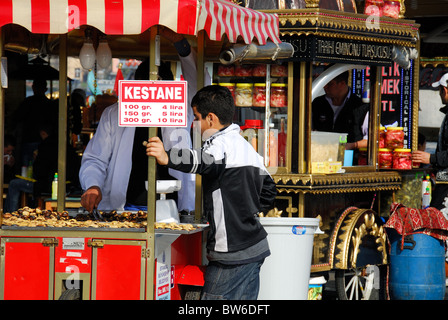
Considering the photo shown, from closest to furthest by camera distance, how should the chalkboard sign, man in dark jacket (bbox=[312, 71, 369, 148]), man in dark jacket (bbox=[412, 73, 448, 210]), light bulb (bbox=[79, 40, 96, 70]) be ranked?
light bulb (bbox=[79, 40, 96, 70]) → man in dark jacket (bbox=[312, 71, 369, 148]) → man in dark jacket (bbox=[412, 73, 448, 210]) → the chalkboard sign

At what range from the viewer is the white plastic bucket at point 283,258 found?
6.05 meters

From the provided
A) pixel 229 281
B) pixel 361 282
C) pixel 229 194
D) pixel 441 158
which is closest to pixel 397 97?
pixel 441 158

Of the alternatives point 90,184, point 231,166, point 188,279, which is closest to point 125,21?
point 231,166

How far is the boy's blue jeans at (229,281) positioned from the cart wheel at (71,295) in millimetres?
820

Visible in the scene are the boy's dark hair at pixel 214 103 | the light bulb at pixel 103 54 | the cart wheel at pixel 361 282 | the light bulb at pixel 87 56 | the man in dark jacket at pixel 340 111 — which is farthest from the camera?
the man in dark jacket at pixel 340 111

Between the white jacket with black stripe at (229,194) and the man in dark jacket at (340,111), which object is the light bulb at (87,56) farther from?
the man in dark jacket at (340,111)

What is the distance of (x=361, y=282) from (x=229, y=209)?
4.10 metres

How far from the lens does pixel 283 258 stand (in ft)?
19.9

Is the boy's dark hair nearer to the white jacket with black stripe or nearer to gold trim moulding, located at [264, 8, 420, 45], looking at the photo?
the white jacket with black stripe

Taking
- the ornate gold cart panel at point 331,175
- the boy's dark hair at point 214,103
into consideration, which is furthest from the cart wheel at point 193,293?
the ornate gold cart panel at point 331,175

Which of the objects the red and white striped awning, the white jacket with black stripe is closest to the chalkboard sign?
the white jacket with black stripe

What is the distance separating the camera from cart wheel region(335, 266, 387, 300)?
26.7 feet

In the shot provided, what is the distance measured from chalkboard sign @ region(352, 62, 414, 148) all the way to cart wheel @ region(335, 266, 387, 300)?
2334 mm
